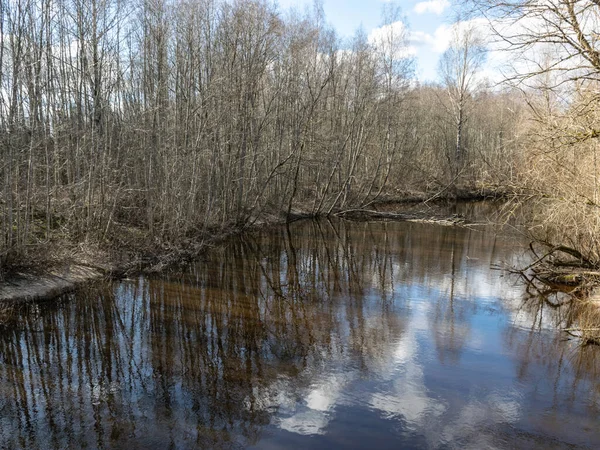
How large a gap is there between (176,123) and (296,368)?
1179 cm

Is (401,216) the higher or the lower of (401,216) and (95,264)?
the higher

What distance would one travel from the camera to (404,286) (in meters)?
13.0

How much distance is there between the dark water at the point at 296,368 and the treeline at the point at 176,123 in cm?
326

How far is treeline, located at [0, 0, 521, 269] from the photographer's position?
11875 millimetres

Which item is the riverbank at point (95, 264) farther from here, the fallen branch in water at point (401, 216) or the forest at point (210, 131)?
the fallen branch in water at point (401, 216)

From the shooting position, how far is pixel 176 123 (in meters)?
16.7

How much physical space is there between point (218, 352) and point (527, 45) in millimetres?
7395

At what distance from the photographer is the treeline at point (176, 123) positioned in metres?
11.9

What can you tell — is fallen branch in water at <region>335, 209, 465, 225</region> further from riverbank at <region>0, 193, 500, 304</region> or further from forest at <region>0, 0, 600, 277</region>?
riverbank at <region>0, 193, 500, 304</region>

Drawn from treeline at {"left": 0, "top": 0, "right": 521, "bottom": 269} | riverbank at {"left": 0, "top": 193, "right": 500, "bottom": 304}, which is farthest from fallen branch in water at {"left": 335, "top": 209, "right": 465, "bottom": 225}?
riverbank at {"left": 0, "top": 193, "right": 500, "bottom": 304}

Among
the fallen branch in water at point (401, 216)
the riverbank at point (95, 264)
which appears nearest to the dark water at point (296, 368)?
the riverbank at point (95, 264)

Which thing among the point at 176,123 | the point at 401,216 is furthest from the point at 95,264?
the point at 401,216

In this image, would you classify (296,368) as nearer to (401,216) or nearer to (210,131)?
(210,131)

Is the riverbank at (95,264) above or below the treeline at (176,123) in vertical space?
below
